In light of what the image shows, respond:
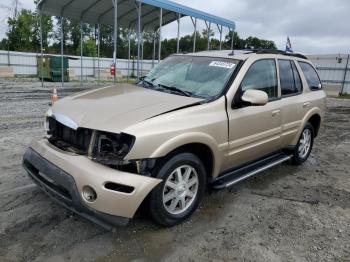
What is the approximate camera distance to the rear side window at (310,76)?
585 cm

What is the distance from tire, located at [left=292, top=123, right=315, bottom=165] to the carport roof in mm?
10579

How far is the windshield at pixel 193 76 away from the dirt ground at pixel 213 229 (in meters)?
1.40

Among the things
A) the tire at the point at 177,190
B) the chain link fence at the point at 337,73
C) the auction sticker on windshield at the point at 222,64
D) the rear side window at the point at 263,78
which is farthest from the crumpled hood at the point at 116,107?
the chain link fence at the point at 337,73

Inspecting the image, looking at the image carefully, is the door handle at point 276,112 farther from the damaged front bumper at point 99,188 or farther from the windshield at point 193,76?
the damaged front bumper at point 99,188

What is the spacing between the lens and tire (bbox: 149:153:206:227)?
3377mm

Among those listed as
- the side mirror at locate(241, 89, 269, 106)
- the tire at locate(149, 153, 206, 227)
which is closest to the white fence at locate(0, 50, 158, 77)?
the side mirror at locate(241, 89, 269, 106)

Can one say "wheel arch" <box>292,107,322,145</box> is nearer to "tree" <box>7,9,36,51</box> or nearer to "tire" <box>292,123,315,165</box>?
"tire" <box>292,123,315,165</box>

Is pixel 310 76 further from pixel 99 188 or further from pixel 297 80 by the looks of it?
pixel 99 188

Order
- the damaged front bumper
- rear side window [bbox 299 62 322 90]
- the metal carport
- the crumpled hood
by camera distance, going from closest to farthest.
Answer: the damaged front bumper < the crumpled hood < rear side window [bbox 299 62 322 90] < the metal carport

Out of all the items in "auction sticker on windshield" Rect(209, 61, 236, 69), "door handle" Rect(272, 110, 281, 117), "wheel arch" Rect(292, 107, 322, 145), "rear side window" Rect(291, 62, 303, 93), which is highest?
"auction sticker on windshield" Rect(209, 61, 236, 69)

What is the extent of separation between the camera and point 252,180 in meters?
5.21

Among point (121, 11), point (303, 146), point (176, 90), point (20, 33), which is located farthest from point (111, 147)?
point (20, 33)

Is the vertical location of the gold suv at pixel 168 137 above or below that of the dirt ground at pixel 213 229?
above

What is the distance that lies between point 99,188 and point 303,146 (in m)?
4.19
